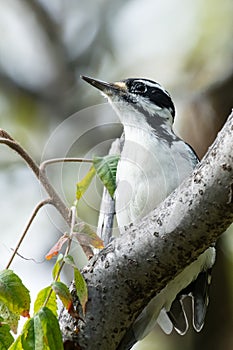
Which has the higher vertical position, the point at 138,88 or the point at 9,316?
the point at 138,88

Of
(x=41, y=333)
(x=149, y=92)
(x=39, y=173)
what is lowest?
(x=41, y=333)

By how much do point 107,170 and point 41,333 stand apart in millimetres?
454

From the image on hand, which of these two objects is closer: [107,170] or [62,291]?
[62,291]

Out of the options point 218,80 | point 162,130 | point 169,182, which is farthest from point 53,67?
point 169,182

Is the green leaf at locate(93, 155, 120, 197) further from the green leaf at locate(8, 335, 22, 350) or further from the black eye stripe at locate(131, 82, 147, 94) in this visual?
the black eye stripe at locate(131, 82, 147, 94)

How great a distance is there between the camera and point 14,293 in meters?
1.89

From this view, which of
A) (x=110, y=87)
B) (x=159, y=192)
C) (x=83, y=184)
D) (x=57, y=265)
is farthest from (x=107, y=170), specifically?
(x=110, y=87)

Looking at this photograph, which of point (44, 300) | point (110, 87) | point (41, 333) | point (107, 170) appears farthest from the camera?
point (110, 87)

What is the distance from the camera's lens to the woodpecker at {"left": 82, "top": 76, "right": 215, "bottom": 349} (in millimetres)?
2629

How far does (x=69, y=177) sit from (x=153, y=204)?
2.15 feet

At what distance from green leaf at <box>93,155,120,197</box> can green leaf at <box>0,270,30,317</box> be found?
0.33m

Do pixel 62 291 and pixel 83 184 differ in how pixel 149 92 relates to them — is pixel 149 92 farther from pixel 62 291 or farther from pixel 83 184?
pixel 62 291

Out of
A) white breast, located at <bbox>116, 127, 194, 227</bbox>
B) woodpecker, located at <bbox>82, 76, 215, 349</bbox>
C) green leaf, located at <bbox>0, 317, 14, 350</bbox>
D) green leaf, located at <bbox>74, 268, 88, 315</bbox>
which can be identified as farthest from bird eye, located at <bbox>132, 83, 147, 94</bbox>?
green leaf, located at <bbox>0, 317, 14, 350</bbox>

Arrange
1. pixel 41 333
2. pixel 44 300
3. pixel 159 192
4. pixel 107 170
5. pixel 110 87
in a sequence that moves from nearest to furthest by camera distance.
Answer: pixel 41 333 → pixel 44 300 → pixel 107 170 → pixel 159 192 → pixel 110 87
